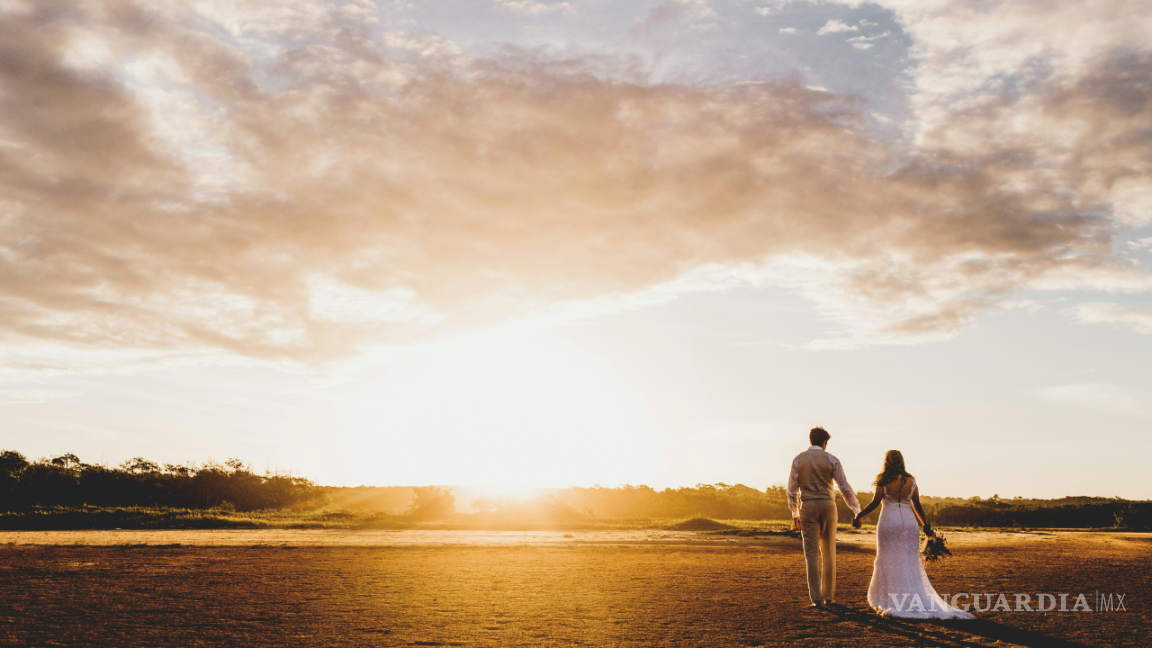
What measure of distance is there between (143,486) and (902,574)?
50.4 metres

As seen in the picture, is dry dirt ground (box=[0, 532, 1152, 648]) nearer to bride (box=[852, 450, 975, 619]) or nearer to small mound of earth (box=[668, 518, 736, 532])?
bride (box=[852, 450, 975, 619])

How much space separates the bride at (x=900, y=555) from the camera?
9133 mm

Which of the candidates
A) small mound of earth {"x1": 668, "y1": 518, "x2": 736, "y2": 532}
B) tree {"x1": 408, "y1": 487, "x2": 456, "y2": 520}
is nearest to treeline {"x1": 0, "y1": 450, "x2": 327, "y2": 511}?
tree {"x1": 408, "y1": 487, "x2": 456, "y2": 520}

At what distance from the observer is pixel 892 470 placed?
31.3 feet

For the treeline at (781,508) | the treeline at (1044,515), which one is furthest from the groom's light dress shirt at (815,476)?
the treeline at (1044,515)

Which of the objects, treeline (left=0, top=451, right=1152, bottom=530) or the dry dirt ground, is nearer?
the dry dirt ground

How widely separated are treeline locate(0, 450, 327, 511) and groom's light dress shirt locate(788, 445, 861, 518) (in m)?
44.2

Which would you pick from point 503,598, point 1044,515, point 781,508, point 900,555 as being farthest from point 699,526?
point 900,555

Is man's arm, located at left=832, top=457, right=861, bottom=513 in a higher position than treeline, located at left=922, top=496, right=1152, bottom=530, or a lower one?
higher

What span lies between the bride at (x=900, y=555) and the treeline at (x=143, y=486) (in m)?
45.0

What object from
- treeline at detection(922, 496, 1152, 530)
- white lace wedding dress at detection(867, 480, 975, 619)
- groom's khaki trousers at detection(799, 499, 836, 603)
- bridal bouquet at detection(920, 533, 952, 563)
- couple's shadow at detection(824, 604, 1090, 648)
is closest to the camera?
couple's shadow at detection(824, 604, 1090, 648)

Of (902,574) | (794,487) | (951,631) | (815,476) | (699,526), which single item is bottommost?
(699,526)

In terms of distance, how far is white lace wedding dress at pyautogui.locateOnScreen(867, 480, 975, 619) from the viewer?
912 cm

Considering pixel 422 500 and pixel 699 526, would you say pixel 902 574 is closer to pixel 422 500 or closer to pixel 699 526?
pixel 699 526
